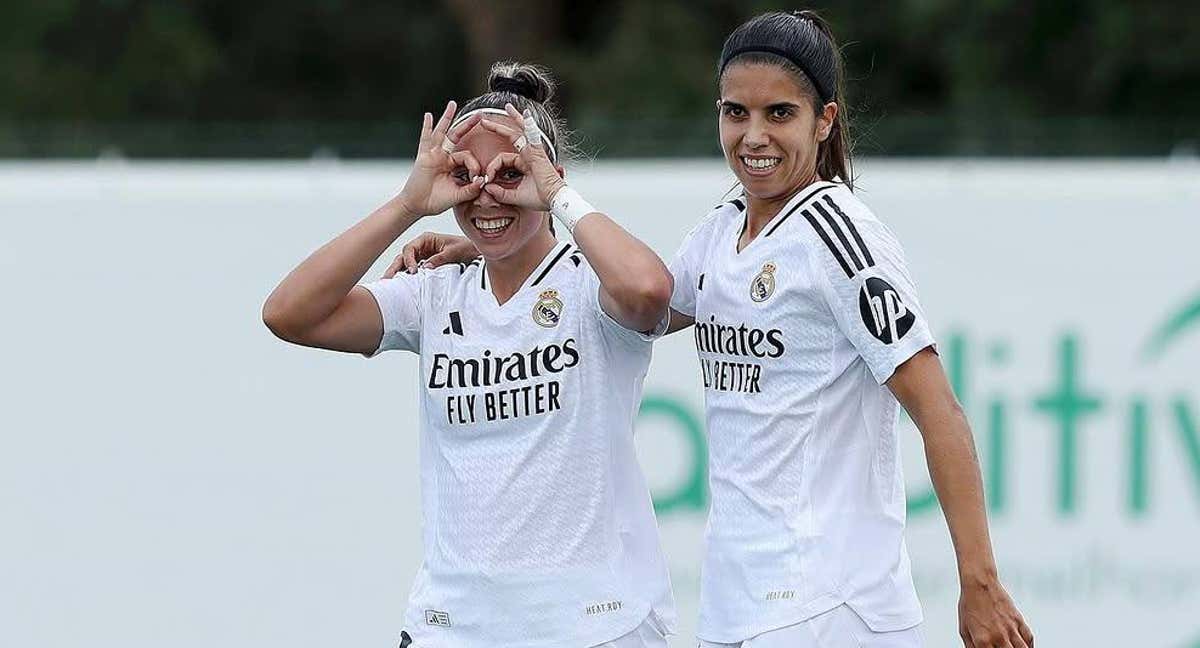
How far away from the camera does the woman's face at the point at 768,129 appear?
10.8 feet

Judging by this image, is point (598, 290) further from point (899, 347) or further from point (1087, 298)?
point (1087, 298)

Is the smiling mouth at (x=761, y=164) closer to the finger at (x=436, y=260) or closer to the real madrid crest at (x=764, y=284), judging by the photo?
the real madrid crest at (x=764, y=284)

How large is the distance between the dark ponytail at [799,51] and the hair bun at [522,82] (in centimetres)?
35

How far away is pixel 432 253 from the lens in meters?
3.74

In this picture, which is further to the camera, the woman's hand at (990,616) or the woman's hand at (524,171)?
the woman's hand at (524,171)

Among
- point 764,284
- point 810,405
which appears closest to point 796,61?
point 764,284

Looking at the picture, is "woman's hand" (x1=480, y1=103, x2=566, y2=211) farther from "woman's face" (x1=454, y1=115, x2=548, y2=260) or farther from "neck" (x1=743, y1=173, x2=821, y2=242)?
"neck" (x1=743, y1=173, x2=821, y2=242)

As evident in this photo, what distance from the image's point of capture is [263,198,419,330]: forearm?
351 centimetres

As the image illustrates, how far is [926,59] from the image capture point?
57.5ft

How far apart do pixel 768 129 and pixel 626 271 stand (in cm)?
35

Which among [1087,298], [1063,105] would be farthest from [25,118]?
[1087,298]

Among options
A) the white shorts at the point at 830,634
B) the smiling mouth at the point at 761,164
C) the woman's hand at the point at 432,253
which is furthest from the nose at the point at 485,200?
the white shorts at the point at 830,634

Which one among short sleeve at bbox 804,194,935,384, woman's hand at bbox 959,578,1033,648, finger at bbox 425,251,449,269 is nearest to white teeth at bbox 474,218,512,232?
finger at bbox 425,251,449,269

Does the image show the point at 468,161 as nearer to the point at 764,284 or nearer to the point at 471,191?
the point at 471,191
